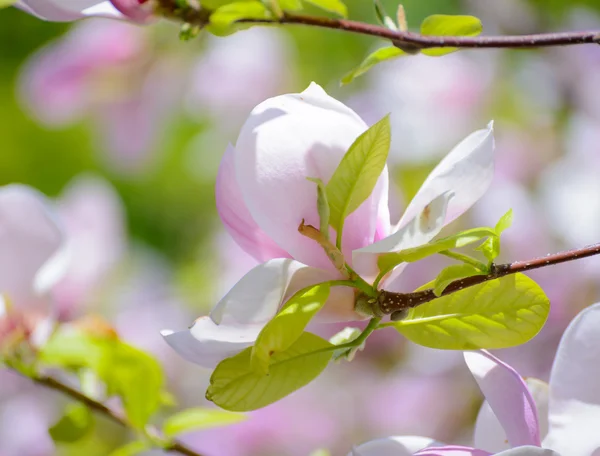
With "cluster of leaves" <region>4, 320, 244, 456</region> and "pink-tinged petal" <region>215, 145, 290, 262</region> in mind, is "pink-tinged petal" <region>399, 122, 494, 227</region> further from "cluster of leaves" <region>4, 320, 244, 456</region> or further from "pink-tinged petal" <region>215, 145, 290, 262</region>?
"cluster of leaves" <region>4, 320, 244, 456</region>

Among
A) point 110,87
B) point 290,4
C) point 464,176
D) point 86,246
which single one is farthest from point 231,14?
point 110,87

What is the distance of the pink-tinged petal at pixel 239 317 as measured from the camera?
35 centimetres

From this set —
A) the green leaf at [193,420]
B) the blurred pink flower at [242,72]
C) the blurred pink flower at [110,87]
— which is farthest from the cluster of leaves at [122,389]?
the blurred pink flower at [242,72]

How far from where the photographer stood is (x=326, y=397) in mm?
1156

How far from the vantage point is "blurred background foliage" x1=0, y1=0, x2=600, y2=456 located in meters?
1.05

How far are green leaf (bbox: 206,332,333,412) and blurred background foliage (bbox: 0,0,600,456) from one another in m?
0.53

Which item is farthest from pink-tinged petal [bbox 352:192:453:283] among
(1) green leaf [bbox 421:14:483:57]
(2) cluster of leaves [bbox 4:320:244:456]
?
(2) cluster of leaves [bbox 4:320:244:456]

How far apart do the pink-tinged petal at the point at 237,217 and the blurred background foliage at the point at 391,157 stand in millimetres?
502

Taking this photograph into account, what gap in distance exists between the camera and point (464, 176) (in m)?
0.37

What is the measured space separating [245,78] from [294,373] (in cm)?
106

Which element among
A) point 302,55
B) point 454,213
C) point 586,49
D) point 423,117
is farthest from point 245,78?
point 454,213

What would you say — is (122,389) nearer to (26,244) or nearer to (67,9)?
(26,244)

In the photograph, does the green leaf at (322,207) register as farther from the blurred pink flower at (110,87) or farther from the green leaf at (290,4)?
the blurred pink flower at (110,87)

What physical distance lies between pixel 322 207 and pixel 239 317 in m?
0.06
